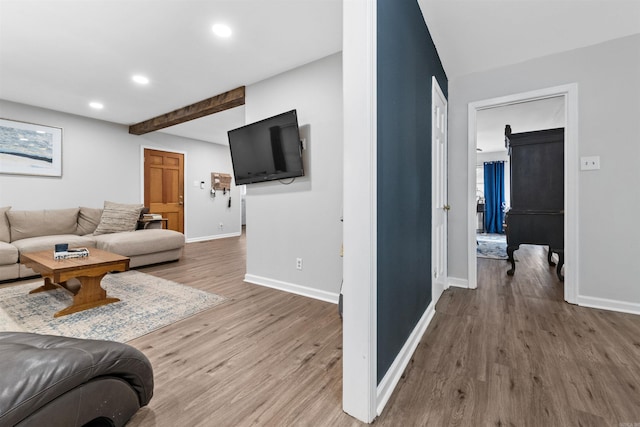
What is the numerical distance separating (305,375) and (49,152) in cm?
537

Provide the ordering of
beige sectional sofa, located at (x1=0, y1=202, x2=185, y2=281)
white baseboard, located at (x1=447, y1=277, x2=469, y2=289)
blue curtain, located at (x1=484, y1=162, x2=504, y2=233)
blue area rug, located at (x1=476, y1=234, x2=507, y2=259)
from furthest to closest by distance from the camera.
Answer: blue curtain, located at (x1=484, y1=162, x2=504, y2=233)
blue area rug, located at (x1=476, y1=234, x2=507, y2=259)
beige sectional sofa, located at (x1=0, y1=202, x2=185, y2=281)
white baseboard, located at (x1=447, y1=277, x2=469, y2=289)

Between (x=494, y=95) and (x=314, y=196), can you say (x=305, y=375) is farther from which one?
(x=494, y=95)

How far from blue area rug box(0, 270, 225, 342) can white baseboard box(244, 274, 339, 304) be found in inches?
21.1

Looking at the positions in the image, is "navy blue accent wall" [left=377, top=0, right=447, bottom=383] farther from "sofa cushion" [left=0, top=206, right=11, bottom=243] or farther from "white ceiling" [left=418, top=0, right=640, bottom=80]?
"sofa cushion" [left=0, top=206, right=11, bottom=243]

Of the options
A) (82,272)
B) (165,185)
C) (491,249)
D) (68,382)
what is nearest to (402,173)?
(68,382)

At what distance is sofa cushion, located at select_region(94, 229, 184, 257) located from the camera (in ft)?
12.1

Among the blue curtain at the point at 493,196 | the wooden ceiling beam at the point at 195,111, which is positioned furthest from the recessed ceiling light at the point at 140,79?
the blue curtain at the point at 493,196

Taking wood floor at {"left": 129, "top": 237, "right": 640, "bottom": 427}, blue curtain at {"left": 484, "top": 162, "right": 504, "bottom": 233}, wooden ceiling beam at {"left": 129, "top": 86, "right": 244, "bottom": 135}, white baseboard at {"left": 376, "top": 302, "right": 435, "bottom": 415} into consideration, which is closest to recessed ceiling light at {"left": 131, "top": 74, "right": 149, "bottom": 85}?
wooden ceiling beam at {"left": 129, "top": 86, "right": 244, "bottom": 135}

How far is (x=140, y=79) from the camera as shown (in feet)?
10.8

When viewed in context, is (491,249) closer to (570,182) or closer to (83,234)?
(570,182)

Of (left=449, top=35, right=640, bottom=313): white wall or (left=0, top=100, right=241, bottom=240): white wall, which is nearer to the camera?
(left=449, top=35, right=640, bottom=313): white wall

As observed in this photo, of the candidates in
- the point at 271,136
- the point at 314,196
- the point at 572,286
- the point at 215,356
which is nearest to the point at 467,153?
the point at 572,286

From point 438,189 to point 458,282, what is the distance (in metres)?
1.18

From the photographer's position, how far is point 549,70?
8.52ft
